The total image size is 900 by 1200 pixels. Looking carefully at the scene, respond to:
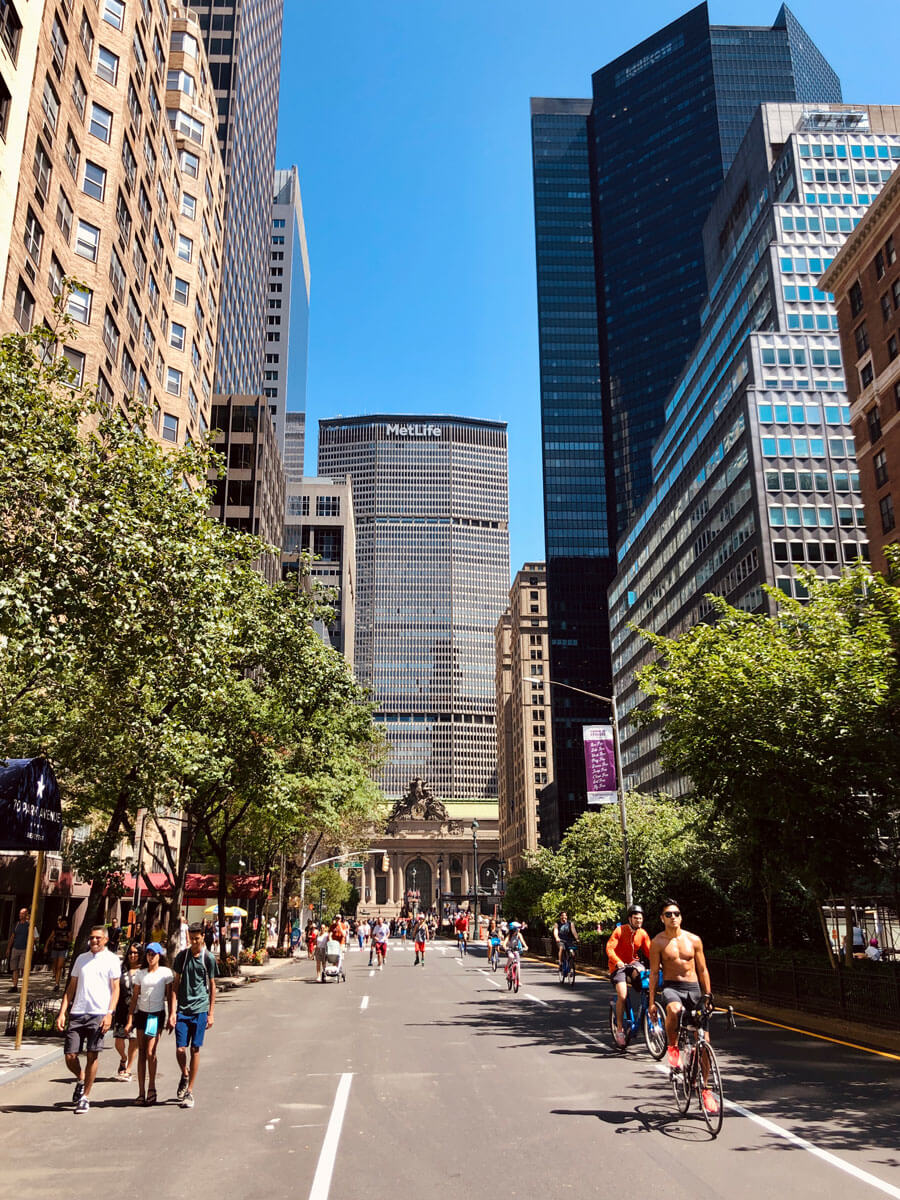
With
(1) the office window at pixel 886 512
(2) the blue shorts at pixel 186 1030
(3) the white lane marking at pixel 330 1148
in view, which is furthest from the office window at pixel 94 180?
(1) the office window at pixel 886 512

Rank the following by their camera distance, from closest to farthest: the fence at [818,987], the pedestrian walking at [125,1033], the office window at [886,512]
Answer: the pedestrian walking at [125,1033], the fence at [818,987], the office window at [886,512]

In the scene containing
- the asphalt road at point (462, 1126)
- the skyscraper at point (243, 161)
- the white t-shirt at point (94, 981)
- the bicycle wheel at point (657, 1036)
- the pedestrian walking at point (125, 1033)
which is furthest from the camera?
the skyscraper at point (243, 161)

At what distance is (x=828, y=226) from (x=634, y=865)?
65136 millimetres

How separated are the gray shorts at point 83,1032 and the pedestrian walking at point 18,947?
6604 mm

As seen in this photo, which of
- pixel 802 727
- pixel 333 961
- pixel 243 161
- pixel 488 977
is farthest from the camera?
pixel 243 161

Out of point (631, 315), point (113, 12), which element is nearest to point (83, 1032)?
point (113, 12)

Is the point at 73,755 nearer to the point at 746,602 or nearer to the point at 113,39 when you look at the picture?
the point at 113,39

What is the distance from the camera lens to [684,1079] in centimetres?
977

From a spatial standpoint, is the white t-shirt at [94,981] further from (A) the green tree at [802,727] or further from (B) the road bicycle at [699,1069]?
(A) the green tree at [802,727]

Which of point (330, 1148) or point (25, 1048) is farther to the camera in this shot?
point (25, 1048)

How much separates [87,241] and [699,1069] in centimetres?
3907

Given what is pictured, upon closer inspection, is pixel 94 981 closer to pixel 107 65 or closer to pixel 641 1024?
pixel 641 1024

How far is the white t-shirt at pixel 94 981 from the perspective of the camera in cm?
1080

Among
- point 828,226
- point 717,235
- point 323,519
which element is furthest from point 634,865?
point 323,519
